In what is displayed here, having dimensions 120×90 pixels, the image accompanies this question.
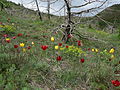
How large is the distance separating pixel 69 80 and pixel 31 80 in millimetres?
780

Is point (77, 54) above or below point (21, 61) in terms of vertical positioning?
below

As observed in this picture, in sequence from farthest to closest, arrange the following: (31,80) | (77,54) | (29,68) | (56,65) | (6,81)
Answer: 1. (77,54)
2. (56,65)
3. (29,68)
4. (31,80)
5. (6,81)

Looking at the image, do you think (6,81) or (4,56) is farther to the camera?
(4,56)

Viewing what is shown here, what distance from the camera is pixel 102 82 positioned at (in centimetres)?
307

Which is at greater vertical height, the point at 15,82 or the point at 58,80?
the point at 15,82

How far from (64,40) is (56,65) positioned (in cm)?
370

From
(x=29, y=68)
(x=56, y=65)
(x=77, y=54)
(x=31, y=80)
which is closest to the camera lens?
(x=31, y=80)

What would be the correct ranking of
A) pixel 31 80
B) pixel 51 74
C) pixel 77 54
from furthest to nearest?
1. pixel 77 54
2. pixel 51 74
3. pixel 31 80

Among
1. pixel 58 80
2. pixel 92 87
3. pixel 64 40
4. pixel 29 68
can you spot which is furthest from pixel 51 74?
→ pixel 64 40

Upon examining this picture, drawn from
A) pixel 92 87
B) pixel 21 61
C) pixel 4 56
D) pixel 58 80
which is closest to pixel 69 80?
pixel 58 80

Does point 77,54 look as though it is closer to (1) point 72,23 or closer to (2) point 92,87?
(2) point 92,87

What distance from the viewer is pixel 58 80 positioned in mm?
2859

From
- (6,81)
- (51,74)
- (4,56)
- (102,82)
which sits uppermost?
(4,56)

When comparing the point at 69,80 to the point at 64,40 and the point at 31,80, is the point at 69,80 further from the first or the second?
the point at 64,40
